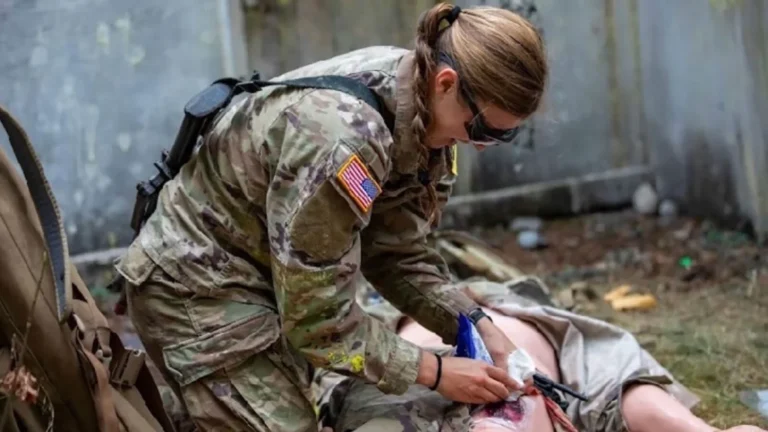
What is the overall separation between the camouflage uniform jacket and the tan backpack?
272 mm

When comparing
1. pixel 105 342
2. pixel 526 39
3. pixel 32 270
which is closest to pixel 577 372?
pixel 526 39

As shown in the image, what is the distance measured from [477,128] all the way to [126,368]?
805 mm

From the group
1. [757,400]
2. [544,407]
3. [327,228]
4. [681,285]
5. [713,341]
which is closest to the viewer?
[327,228]

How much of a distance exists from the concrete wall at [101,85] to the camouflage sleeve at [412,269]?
7.40ft

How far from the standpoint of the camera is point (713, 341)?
10.2 feet

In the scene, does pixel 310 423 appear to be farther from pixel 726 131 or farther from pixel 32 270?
pixel 726 131

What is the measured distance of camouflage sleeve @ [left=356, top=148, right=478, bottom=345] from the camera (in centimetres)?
221

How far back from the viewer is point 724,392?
105 inches

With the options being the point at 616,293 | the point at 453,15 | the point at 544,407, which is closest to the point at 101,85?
the point at 616,293

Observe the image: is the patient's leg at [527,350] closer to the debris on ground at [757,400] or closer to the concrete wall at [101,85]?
the debris on ground at [757,400]

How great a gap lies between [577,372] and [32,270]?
1415mm

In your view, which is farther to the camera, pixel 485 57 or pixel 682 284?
pixel 682 284

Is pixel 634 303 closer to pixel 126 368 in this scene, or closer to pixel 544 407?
pixel 544 407

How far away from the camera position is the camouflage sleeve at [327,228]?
1.69 m
